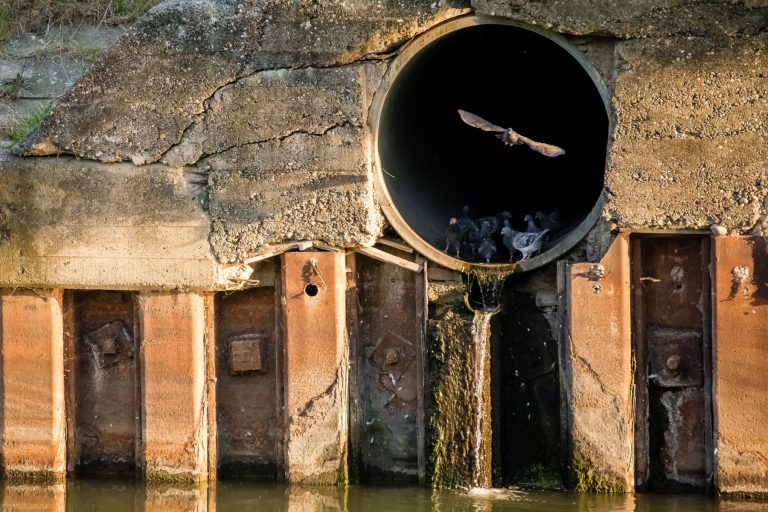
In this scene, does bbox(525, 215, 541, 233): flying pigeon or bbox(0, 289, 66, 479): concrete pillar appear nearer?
bbox(0, 289, 66, 479): concrete pillar

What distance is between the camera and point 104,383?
10.4 metres

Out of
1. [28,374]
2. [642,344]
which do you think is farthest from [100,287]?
[642,344]

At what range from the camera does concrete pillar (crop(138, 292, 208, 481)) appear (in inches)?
395

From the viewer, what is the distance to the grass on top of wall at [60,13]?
39.8 ft

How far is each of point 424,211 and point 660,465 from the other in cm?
259

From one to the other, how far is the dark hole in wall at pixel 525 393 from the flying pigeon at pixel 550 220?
1.13m

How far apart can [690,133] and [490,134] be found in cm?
363

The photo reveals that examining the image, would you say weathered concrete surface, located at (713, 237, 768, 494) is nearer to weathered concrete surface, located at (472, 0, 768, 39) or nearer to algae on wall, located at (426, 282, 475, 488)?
weathered concrete surface, located at (472, 0, 768, 39)

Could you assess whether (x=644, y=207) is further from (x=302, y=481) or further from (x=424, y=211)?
(x=302, y=481)

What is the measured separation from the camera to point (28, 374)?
10219 mm

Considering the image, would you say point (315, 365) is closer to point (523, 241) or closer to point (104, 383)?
point (104, 383)

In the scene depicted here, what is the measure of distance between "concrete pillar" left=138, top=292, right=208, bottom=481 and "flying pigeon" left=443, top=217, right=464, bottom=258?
72.7 inches

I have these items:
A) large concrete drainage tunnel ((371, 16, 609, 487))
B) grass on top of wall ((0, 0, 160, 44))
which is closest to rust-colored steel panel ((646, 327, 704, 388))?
large concrete drainage tunnel ((371, 16, 609, 487))

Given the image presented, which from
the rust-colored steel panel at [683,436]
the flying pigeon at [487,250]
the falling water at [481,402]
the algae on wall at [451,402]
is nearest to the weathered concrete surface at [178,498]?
the algae on wall at [451,402]
